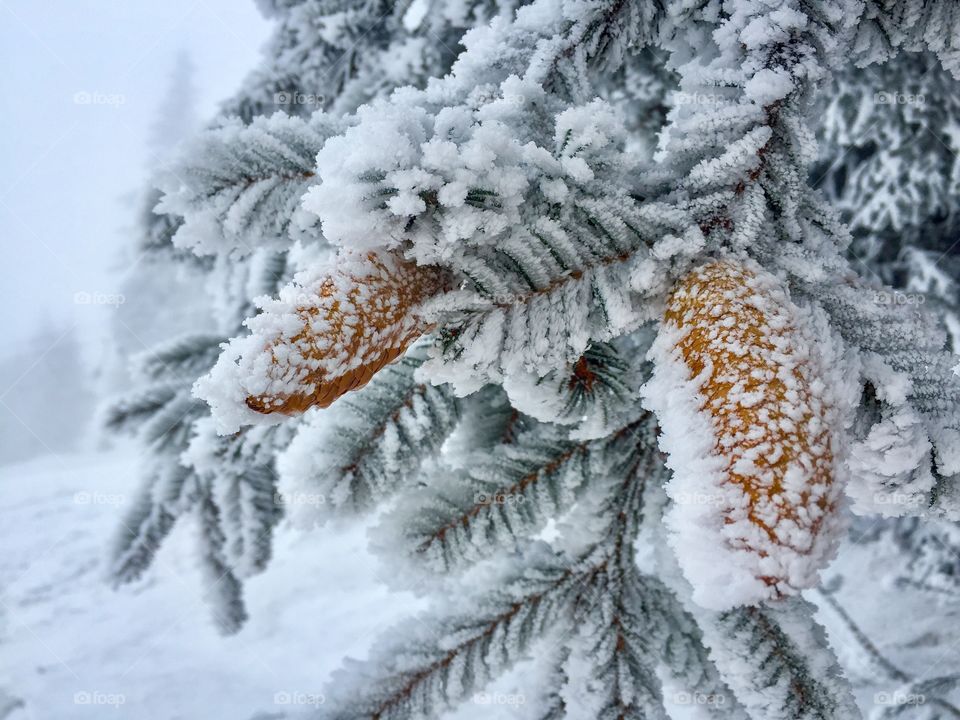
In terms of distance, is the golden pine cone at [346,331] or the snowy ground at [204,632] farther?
the snowy ground at [204,632]

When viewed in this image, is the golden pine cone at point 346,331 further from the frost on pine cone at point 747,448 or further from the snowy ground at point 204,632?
the snowy ground at point 204,632

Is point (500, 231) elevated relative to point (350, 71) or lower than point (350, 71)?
elevated

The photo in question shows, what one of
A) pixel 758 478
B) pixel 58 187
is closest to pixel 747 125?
pixel 758 478

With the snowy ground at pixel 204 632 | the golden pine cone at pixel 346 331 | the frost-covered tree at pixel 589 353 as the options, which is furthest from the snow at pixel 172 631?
the golden pine cone at pixel 346 331

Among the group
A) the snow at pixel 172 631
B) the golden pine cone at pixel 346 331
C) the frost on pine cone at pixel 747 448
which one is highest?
the golden pine cone at pixel 346 331

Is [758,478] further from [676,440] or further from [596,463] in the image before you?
[596,463]

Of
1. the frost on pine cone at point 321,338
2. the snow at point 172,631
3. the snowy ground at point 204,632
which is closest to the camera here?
the frost on pine cone at point 321,338
